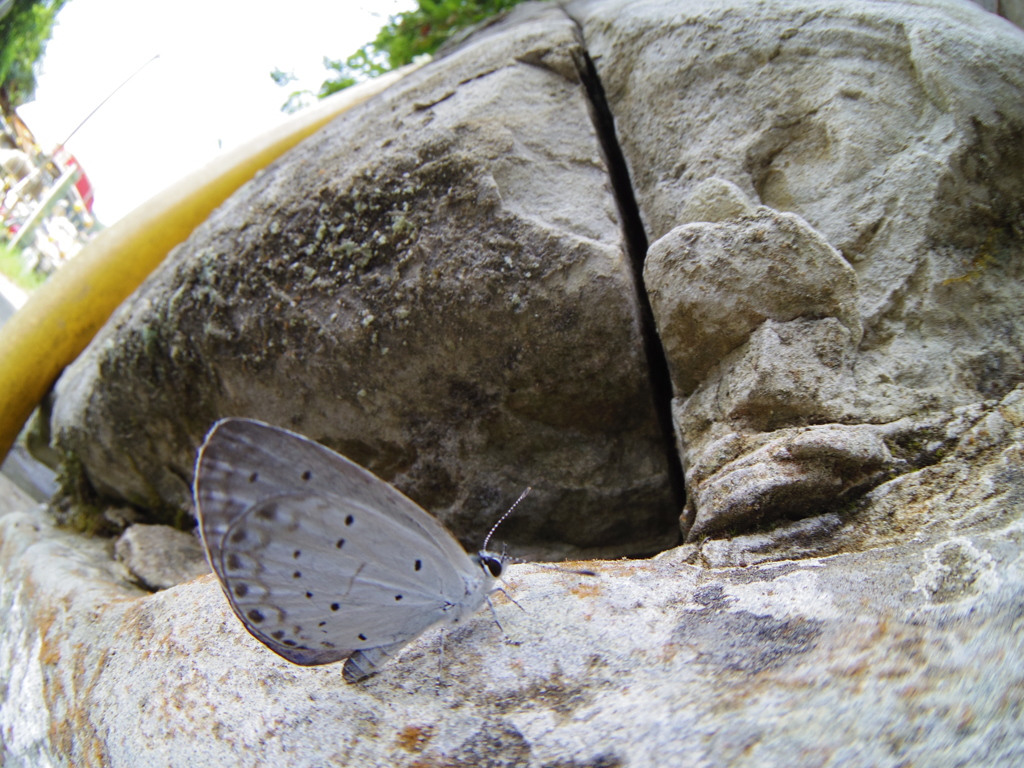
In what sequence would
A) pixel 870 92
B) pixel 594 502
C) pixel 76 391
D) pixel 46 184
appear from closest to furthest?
pixel 870 92, pixel 594 502, pixel 76 391, pixel 46 184

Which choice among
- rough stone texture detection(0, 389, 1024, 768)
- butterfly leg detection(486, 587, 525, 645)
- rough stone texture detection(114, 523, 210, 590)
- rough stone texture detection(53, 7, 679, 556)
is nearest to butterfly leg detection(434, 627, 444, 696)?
rough stone texture detection(0, 389, 1024, 768)

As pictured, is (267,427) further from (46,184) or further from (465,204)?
(46,184)

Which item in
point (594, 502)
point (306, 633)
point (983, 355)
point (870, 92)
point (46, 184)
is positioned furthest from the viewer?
point (46, 184)

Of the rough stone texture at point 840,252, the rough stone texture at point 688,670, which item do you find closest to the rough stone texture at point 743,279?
the rough stone texture at point 840,252

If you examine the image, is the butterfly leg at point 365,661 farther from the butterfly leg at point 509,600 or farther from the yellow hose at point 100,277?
the yellow hose at point 100,277

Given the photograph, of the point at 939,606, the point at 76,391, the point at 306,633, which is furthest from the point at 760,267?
the point at 76,391

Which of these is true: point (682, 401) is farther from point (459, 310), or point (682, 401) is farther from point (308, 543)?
point (308, 543)

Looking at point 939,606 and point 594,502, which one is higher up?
point 939,606

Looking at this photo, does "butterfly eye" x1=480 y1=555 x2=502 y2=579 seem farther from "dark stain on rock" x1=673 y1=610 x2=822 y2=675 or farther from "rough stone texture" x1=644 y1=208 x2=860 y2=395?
"rough stone texture" x1=644 y1=208 x2=860 y2=395
